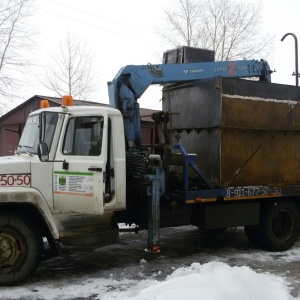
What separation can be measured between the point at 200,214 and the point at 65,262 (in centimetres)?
240

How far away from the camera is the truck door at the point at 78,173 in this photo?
567 centimetres

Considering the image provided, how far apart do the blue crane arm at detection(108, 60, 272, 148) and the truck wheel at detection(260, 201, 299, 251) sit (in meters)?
2.74

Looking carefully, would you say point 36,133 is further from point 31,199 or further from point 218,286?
point 218,286

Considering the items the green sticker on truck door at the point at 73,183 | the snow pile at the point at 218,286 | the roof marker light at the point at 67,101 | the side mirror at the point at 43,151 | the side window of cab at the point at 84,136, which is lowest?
the snow pile at the point at 218,286

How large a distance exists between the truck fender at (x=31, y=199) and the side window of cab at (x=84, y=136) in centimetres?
71

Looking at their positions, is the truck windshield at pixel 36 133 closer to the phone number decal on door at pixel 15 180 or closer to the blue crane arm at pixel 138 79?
the phone number decal on door at pixel 15 180

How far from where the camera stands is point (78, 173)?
568cm

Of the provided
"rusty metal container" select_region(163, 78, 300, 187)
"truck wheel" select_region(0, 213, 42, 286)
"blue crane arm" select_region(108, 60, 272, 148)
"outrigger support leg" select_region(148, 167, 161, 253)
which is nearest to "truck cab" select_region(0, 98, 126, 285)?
"truck wheel" select_region(0, 213, 42, 286)

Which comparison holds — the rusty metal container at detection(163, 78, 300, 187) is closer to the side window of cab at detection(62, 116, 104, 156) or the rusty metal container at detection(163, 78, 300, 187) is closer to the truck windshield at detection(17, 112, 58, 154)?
the side window of cab at detection(62, 116, 104, 156)

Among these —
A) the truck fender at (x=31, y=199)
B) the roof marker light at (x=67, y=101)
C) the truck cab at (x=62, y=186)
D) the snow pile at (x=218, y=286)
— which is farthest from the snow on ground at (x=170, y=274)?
the roof marker light at (x=67, y=101)

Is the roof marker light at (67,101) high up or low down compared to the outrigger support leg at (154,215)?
up

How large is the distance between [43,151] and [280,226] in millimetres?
Answer: 4787

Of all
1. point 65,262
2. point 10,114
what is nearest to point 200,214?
point 65,262

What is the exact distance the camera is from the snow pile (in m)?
4.25
